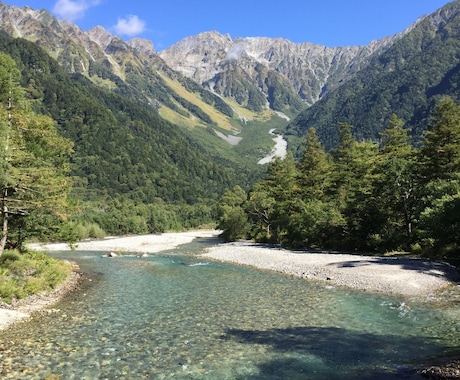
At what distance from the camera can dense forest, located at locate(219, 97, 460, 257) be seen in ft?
121

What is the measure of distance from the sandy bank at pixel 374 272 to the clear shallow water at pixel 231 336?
240 cm

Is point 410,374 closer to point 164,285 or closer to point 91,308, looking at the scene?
point 91,308

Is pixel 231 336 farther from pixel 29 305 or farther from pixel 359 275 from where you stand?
pixel 359 275

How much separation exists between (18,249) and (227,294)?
735 inches

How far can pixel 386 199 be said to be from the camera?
4591cm

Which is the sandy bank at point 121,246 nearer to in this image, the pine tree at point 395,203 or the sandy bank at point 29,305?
the sandy bank at point 29,305

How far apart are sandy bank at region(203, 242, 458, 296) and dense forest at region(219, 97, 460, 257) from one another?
4.79m

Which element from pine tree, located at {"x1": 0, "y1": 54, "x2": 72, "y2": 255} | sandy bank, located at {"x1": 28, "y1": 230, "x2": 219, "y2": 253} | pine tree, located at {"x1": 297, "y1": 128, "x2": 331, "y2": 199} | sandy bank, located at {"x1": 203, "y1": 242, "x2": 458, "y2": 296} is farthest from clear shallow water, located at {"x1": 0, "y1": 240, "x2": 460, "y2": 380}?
pine tree, located at {"x1": 297, "y1": 128, "x2": 331, "y2": 199}

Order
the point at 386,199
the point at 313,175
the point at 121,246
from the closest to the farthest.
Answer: the point at 386,199 → the point at 313,175 → the point at 121,246

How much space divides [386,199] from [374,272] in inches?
675

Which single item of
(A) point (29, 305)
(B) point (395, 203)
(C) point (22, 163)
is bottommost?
(A) point (29, 305)

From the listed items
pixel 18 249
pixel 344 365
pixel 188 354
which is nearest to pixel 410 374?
pixel 344 365

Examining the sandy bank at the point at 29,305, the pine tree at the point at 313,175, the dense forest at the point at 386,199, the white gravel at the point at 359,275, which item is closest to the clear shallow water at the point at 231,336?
the sandy bank at the point at 29,305

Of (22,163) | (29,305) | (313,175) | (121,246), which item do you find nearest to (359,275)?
(29,305)
